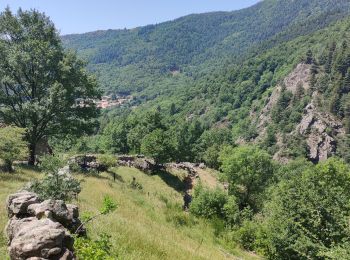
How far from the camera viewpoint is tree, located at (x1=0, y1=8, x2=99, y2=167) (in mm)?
35688

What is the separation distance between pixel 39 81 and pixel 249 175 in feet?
90.2

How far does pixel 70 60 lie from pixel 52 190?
77.3 ft

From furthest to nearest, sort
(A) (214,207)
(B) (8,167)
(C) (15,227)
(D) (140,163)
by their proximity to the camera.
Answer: (D) (140,163) → (A) (214,207) → (B) (8,167) → (C) (15,227)

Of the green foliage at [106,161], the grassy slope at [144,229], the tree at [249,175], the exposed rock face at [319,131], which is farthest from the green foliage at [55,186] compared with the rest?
the exposed rock face at [319,131]

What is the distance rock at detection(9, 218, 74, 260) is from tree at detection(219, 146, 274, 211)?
39855mm

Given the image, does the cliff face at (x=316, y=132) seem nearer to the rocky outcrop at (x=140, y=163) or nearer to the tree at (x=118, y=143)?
the tree at (x=118, y=143)

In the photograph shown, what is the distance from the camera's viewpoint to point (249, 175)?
47.3 m

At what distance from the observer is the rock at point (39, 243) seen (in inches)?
349

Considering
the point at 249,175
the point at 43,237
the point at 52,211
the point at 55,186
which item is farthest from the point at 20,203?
the point at 249,175

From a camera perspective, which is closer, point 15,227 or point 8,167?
point 15,227

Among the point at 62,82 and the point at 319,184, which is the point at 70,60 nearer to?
the point at 62,82

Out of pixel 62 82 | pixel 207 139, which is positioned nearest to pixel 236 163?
pixel 62 82

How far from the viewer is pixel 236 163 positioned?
4844 centimetres

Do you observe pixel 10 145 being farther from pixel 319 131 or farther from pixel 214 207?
pixel 319 131
